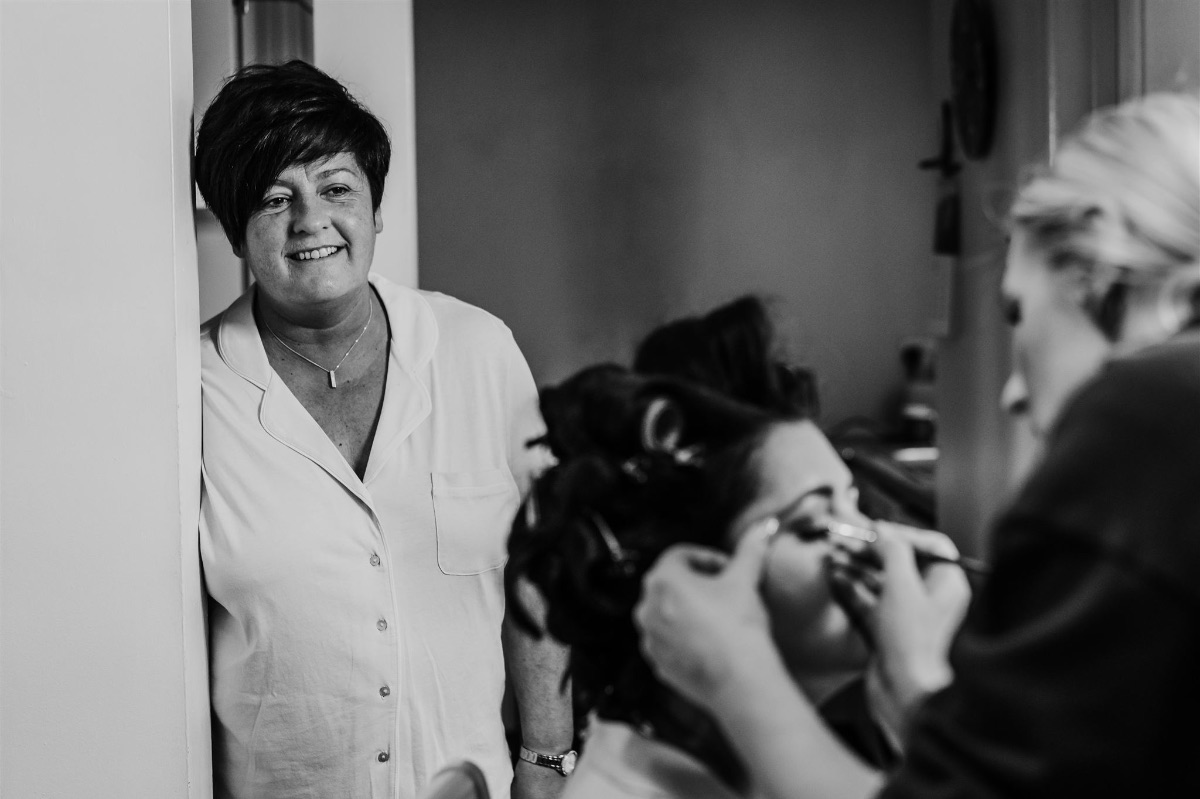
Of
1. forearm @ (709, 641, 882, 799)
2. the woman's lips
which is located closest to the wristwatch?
the woman's lips

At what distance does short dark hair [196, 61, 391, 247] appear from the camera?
130 cm

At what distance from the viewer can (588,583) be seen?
83 cm

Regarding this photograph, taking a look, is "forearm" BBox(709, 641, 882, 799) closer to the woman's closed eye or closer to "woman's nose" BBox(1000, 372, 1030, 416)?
the woman's closed eye

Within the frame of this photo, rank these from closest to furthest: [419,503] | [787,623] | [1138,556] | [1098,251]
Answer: [1138,556] < [1098,251] < [787,623] < [419,503]

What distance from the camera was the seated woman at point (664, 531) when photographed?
0.80m

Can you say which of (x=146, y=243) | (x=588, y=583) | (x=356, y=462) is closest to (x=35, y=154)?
(x=146, y=243)

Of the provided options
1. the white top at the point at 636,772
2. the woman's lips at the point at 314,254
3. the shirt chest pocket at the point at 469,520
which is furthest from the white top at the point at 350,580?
the white top at the point at 636,772

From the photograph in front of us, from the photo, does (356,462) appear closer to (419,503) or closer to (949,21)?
(419,503)

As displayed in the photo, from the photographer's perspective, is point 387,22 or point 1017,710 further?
point 387,22

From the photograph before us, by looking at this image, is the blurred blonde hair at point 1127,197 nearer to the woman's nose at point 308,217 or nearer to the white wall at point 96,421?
the woman's nose at point 308,217

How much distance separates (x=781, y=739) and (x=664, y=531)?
0.58 ft

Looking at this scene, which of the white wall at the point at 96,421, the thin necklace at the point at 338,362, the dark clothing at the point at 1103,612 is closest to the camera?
the dark clothing at the point at 1103,612

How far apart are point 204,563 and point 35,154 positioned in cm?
49

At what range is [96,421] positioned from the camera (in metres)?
1.29
